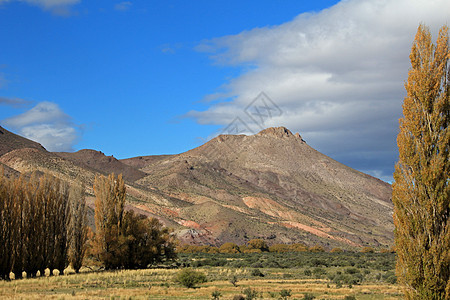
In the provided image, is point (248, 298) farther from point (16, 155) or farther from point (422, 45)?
point (16, 155)

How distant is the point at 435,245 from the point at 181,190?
134107mm

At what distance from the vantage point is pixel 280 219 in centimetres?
13062

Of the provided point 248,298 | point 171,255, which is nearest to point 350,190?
point 171,255

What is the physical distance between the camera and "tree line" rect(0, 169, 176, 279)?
36031 millimetres

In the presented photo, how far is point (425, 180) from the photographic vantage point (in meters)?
14.4

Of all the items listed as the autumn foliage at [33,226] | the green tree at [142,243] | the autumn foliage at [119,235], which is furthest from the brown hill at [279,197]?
the autumn foliage at [33,226]

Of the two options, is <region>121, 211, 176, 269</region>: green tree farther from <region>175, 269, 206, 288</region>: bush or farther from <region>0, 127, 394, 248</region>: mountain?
<region>0, 127, 394, 248</region>: mountain

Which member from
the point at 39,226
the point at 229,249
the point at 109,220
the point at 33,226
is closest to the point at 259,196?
the point at 229,249

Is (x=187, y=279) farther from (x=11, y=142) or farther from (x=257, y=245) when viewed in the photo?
(x=11, y=142)

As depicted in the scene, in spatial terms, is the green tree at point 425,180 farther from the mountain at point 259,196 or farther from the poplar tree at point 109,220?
the mountain at point 259,196

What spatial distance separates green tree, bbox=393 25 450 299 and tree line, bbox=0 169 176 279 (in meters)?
30.8

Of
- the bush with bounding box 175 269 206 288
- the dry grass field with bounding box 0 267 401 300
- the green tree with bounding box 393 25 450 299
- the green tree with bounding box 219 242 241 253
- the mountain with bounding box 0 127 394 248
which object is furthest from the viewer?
the mountain with bounding box 0 127 394 248

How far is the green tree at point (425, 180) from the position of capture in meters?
14.3

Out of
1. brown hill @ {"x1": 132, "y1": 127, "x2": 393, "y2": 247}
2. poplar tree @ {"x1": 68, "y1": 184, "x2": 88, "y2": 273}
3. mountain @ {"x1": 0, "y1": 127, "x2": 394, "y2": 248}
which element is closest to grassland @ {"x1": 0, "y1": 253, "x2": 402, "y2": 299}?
poplar tree @ {"x1": 68, "y1": 184, "x2": 88, "y2": 273}
